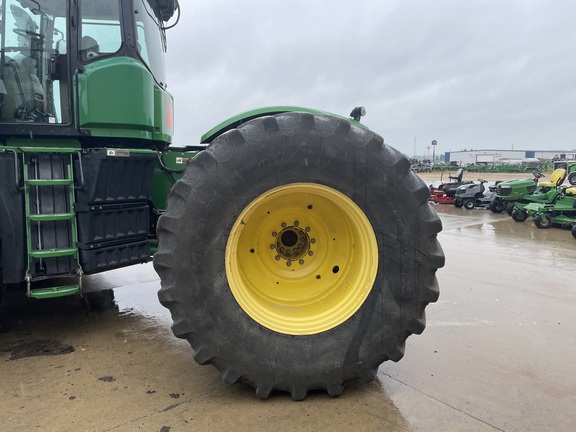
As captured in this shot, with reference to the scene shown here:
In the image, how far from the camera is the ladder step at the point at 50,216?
2.88m

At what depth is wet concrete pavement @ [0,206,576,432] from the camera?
7.70 ft

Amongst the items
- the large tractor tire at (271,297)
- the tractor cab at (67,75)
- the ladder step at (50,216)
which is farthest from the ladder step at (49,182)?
the large tractor tire at (271,297)

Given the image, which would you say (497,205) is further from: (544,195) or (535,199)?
(544,195)

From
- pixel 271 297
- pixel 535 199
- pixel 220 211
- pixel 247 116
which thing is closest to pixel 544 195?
pixel 535 199

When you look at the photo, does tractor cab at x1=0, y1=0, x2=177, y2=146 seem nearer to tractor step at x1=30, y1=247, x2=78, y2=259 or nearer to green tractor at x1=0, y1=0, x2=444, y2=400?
green tractor at x1=0, y1=0, x2=444, y2=400

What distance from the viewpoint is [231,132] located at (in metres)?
2.38

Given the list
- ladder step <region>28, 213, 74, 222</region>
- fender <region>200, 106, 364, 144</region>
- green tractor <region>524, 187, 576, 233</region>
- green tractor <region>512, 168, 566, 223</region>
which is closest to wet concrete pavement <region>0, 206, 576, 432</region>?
ladder step <region>28, 213, 74, 222</region>

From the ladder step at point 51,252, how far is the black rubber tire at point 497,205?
487 inches

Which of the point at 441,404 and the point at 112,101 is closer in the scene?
the point at 441,404

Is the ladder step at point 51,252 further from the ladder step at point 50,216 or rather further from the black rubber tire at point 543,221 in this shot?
the black rubber tire at point 543,221

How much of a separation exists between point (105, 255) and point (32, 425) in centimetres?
116

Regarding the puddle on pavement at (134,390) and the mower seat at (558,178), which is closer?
the puddle on pavement at (134,390)

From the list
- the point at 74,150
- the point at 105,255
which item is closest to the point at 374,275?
the point at 105,255

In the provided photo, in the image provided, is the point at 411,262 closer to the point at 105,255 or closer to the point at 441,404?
the point at 441,404
